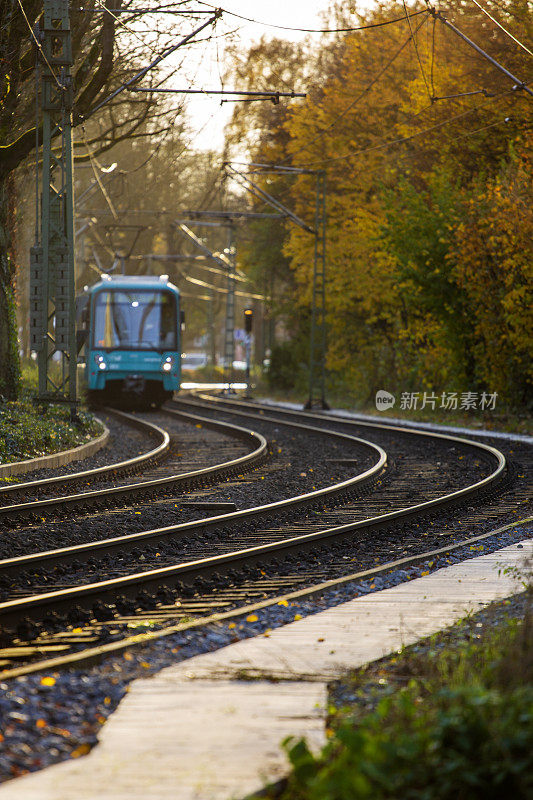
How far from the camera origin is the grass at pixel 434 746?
3.52 m

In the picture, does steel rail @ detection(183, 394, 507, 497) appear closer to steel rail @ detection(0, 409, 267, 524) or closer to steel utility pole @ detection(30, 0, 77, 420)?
steel rail @ detection(0, 409, 267, 524)

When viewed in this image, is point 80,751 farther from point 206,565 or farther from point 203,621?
point 206,565

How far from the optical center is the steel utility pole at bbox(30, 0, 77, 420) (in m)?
19.2

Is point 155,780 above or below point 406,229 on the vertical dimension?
below

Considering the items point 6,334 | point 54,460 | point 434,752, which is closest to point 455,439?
point 54,460

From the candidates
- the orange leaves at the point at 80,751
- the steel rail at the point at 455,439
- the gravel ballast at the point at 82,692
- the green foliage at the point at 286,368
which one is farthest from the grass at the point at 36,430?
the green foliage at the point at 286,368

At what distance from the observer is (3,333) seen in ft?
76.3

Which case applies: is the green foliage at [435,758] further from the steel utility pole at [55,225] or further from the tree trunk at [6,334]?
the tree trunk at [6,334]

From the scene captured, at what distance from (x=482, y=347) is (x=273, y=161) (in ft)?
50.8

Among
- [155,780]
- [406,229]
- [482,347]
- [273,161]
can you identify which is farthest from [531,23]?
[155,780]

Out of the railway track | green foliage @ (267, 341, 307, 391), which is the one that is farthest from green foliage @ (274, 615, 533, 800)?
green foliage @ (267, 341, 307, 391)

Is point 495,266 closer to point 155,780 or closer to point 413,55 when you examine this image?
point 413,55

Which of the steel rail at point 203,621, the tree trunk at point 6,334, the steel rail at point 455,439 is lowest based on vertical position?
the steel rail at point 455,439

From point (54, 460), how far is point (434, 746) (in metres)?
12.7
